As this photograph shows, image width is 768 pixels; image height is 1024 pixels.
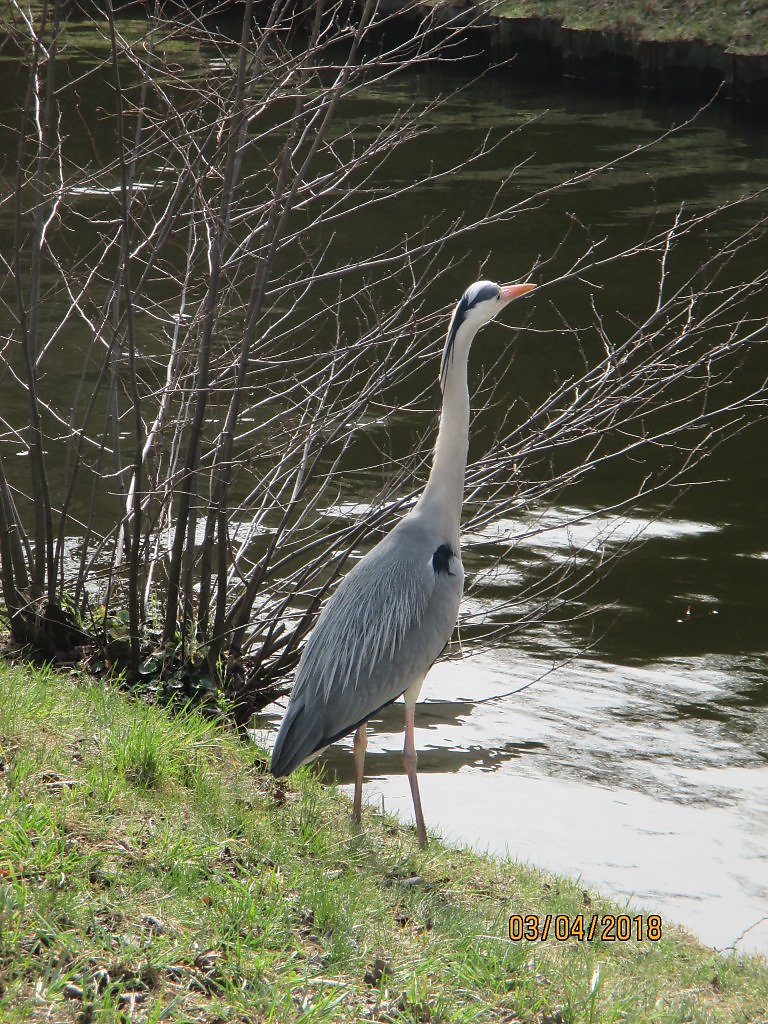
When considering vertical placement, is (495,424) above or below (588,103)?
below

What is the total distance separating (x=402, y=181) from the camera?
730 inches

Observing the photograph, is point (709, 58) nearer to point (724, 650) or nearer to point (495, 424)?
point (495, 424)

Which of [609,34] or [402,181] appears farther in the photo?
[609,34]

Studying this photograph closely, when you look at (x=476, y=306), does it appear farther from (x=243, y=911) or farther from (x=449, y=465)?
(x=243, y=911)

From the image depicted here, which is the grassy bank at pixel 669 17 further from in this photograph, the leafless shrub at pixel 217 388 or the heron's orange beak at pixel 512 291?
the heron's orange beak at pixel 512 291

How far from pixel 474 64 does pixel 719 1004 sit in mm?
26417

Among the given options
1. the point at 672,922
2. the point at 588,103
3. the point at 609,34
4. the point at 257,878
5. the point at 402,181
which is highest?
the point at 609,34

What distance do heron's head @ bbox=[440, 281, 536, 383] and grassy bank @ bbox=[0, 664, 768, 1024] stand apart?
1.77 m

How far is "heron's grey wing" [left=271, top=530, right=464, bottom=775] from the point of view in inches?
177

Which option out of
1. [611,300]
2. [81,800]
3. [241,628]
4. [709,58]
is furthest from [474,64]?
[81,800]

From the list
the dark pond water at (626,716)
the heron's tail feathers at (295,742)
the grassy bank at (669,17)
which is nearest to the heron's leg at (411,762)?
the heron's tail feathers at (295,742)

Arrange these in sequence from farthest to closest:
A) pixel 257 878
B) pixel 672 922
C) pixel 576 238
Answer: pixel 576 238 < pixel 672 922 < pixel 257 878
